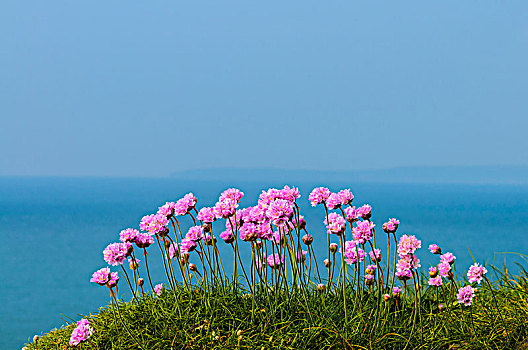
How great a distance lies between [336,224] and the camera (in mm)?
4301

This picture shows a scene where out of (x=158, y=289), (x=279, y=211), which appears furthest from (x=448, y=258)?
(x=158, y=289)

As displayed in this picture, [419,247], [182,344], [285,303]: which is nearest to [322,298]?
[285,303]

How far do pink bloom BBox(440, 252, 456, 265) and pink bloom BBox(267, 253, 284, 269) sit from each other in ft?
4.86

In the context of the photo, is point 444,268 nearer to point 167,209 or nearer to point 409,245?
point 409,245

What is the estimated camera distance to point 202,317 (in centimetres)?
459

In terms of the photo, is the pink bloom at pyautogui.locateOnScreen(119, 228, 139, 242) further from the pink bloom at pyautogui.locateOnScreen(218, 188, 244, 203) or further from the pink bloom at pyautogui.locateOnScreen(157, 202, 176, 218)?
the pink bloom at pyautogui.locateOnScreen(218, 188, 244, 203)

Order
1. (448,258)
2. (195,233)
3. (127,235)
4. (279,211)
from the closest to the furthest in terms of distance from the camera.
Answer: (279,211)
(127,235)
(448,258)
(195,233)

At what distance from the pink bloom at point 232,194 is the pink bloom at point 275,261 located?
72 centimetres

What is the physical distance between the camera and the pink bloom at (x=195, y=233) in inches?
184

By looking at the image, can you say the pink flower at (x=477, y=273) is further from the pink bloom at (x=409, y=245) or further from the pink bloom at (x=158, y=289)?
the pink bloom at (x=158, y=289)

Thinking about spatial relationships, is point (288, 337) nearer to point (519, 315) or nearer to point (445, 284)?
point (519, 315)

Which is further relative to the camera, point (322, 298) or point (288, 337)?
point (322, 298)

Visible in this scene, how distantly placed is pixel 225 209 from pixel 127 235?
0.91 metres

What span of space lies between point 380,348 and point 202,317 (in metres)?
1.59
